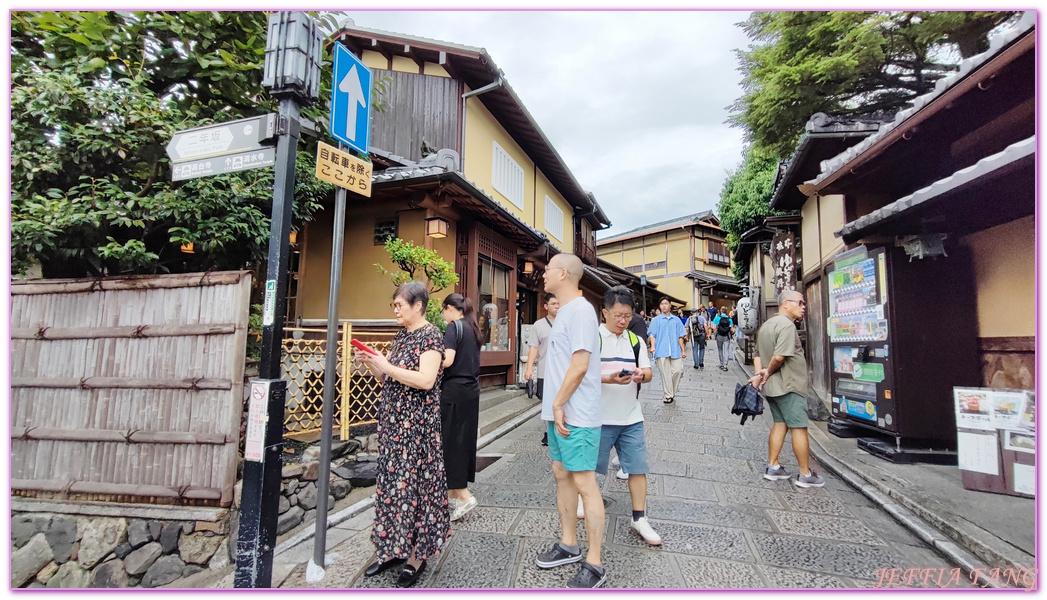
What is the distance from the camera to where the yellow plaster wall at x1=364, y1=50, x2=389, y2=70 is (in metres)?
11.4

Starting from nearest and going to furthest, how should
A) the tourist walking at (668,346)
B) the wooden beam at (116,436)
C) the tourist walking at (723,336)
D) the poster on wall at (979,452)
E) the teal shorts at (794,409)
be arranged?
the poster on wall at (979,452), the wooden beam at (116,436), the teal shorts at (794,409), the tourist walking at (668,346), the tourist walking at (723,336)

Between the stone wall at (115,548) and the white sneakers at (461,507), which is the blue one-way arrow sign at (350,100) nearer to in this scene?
the white sneakers at (461,507)

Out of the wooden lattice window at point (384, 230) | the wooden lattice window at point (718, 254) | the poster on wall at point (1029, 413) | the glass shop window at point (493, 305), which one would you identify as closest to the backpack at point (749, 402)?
the poster on wall at point (1029, 413)

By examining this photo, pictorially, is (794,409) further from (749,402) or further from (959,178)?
(959,178)

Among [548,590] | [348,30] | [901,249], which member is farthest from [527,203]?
[548,590]

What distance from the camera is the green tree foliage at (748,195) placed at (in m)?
15.2

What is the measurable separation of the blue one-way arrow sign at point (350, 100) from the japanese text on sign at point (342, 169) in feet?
0.51

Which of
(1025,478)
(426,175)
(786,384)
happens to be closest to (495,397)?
(426,175)

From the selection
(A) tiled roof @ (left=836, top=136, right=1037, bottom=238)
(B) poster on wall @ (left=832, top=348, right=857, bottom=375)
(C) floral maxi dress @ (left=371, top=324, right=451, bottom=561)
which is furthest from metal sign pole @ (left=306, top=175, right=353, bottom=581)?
(B) poster on wall @ (left=832, top=348, right=857, bottom=375)

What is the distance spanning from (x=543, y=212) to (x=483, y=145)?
4322 mm

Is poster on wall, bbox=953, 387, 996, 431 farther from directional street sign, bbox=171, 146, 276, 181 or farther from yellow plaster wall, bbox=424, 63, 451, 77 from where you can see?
yellow plaster wall, bbox=424, 63, 451, 77

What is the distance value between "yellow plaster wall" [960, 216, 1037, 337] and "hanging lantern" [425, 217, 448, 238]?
Answer: 7193mm

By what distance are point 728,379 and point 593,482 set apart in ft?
37.7

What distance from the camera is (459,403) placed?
4.17 metres
